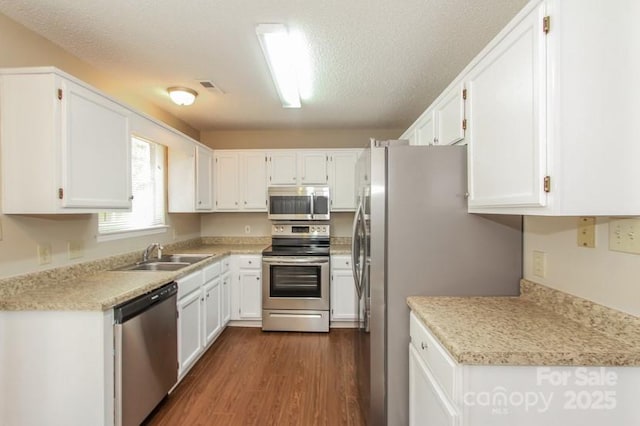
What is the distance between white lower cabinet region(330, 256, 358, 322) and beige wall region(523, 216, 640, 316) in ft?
6.62

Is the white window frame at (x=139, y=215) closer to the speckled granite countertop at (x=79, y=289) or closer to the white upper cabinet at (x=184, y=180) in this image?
the white upper cabinet at (x=184, y=180)

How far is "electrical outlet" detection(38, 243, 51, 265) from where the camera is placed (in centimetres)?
181

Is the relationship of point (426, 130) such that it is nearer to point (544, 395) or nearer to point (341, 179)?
point (341, 179)

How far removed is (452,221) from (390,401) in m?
1.06

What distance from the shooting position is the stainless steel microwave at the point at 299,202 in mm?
3629

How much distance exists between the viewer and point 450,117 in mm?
1840

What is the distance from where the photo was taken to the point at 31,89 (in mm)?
1571

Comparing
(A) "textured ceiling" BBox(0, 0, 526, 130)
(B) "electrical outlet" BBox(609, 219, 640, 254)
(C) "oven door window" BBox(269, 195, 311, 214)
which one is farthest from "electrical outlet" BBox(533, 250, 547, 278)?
(C) "oven door window" BBox(269, 195, 311, 214)

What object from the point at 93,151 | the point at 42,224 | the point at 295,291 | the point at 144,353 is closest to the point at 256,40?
the point at 93,151

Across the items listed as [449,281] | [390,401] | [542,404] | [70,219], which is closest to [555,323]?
[542,404]

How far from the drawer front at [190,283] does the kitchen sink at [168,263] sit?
159 millimetres

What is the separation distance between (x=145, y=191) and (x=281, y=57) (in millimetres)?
1947

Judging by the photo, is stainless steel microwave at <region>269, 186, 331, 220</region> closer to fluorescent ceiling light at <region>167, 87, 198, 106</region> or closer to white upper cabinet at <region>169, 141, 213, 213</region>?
white upper cabinet at <region>169, 141, 213, 213</region>

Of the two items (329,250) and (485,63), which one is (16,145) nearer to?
(485,63)
